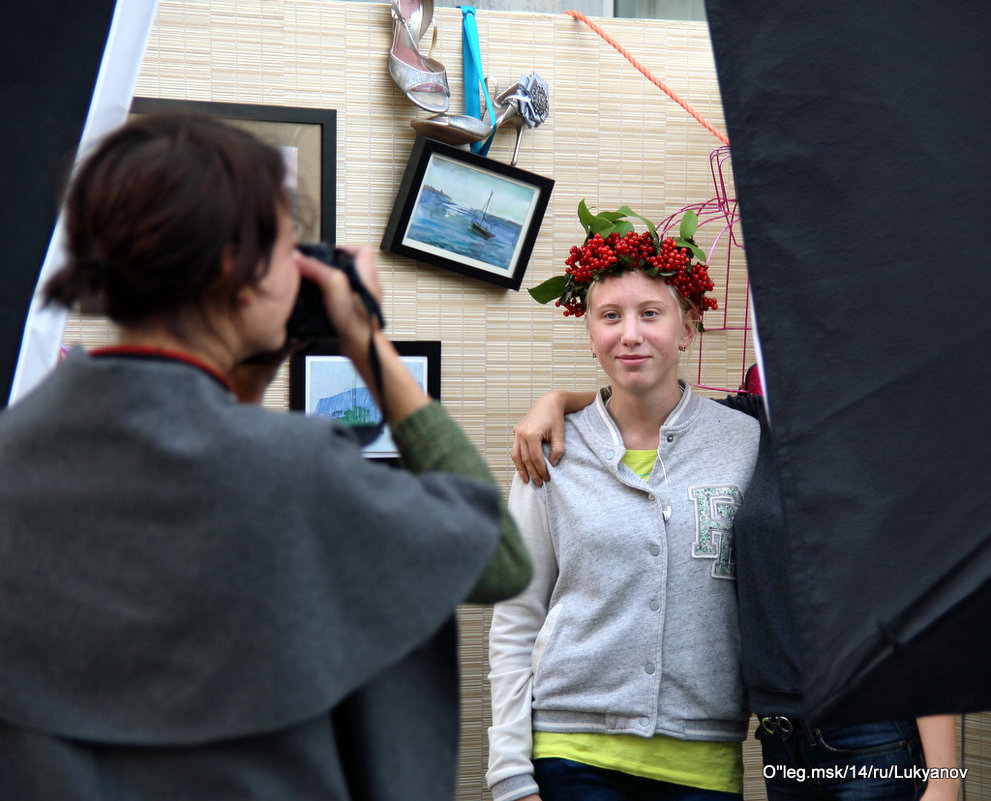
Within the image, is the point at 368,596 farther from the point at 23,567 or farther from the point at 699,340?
the point at 699,340

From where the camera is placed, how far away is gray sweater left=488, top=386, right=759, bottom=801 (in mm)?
1518

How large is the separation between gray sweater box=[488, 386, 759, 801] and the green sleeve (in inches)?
28.4

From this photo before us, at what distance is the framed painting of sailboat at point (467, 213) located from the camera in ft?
6.45

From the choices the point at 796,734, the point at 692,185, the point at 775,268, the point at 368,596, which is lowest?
the point at 796,734

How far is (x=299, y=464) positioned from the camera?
74 centimetres

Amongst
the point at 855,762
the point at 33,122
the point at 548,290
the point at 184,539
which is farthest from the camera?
the point at 548,290

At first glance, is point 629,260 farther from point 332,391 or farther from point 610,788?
point 610,788

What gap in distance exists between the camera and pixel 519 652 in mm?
1644

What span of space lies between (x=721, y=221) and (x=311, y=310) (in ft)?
4.84

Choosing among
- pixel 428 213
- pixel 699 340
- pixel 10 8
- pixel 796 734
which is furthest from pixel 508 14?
pixel 796 734

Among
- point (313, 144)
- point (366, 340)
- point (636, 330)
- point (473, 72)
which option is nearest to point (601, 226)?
point (636, 330)

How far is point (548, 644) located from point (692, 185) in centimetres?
105

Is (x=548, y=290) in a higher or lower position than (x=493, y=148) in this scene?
lower

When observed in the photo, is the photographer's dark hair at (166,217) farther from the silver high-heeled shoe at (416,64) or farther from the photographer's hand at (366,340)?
the silver high-heeled shoe at (416,64)
